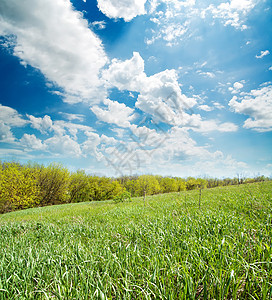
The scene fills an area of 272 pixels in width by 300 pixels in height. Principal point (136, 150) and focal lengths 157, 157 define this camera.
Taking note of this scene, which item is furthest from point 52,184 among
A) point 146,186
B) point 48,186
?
point 146,186

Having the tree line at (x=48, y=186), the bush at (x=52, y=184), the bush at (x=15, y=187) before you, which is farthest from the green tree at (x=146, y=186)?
the bush at (x=15, y=187)

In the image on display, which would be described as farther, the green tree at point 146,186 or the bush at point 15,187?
the green tree at point 146,186

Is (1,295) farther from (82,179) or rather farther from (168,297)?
(82,179)

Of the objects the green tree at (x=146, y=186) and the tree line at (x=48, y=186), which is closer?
the tree line at (x=48, y=186)

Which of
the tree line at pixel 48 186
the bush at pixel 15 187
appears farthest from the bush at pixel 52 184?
the bush at pixel 15 187

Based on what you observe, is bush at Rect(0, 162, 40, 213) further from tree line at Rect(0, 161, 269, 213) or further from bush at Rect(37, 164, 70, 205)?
bush at Rect(37, 164, 70, 205)

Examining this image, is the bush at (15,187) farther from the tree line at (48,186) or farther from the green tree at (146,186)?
the green tree at (146,186)

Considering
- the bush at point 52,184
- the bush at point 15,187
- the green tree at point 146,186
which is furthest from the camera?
the green tree at point 146,186

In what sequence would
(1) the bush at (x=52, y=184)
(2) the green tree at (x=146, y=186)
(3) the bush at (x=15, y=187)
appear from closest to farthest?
(3) the bush at (x=15, y=187) < (1) the bush at (x=52, y=184) < (2) the green tree at (x=146, y=186)

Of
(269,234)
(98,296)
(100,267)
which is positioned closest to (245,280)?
(269,234)

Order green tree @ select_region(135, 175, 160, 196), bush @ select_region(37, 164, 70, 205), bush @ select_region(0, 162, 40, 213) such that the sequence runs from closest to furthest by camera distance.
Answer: bush @ select_region(0, 162, 40, 213) → bush @ select_region(37, 164, 70, 205) → green tree @ select_region(135, 175, 160, 196)

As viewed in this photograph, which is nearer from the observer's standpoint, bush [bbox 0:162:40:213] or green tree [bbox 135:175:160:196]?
bush [bbox 0:162:40:213]

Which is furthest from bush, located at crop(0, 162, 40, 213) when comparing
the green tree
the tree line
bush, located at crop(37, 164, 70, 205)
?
the green tree

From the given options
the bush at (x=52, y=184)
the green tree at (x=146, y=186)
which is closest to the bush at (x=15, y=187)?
the bush at (x=52, y=184)
